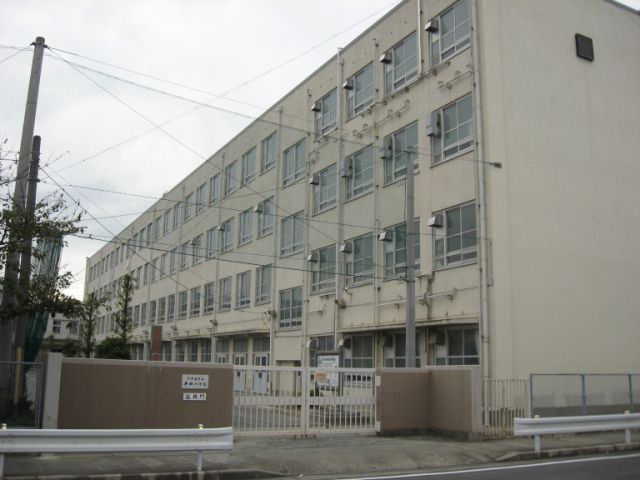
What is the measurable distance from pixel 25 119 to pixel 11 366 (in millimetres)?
5226

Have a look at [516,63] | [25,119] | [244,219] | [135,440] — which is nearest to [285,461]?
[135,440]

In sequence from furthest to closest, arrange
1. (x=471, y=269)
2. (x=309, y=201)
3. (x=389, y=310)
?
1. (x=309, y=201)
2. (x=389, y=310)
3. (x=471, y=269)

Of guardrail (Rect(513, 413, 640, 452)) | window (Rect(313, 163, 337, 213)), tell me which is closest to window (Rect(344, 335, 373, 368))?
window (Rect(313, 163, 337, 213))

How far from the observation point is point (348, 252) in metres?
28.0

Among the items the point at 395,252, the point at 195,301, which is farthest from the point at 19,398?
the point at 195,301

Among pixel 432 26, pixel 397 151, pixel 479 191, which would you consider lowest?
pixel 479 191

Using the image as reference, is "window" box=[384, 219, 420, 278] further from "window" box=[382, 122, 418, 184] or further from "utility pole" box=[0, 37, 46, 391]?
"utility pole" box=[0, 37, 46, 391]

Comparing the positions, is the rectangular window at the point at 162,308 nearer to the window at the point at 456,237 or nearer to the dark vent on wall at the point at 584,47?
the window at the point at 456,237

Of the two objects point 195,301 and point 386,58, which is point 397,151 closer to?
point 386,58

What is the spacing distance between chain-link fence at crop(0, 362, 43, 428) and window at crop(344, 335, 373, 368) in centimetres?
1435

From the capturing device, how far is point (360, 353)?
26828mm

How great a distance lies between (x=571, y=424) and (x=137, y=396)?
9964 mm

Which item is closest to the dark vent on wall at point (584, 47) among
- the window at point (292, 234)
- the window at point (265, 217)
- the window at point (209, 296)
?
the window at point (292, 234)

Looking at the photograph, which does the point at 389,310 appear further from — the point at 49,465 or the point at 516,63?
the point at 49,465
